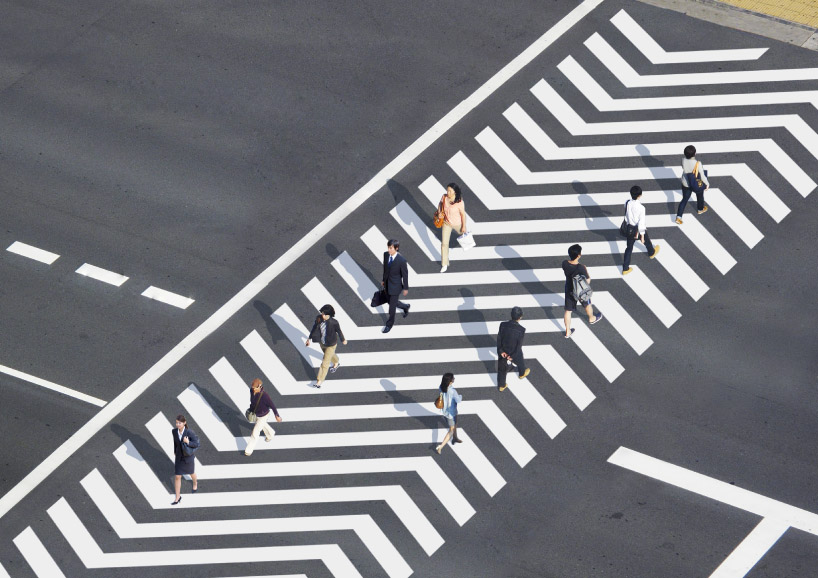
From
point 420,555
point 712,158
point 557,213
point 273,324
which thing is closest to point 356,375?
point 273,324

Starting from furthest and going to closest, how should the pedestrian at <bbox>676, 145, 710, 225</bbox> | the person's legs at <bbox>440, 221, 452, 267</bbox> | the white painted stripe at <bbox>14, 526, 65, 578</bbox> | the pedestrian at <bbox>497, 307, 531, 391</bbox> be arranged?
the person's legs at <bbox>440, 221, 452, 267</bbox> < the pedestrian at <bbox>676, 145, 710, 225</bbox> < the pedestrian at <bbox>497, 307, 531, 391</bbox> < the white painted stripe at <bbox>14, 526, 65, 578</bbox>

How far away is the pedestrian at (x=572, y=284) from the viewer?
21.4 meters

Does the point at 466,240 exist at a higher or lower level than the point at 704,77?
lower

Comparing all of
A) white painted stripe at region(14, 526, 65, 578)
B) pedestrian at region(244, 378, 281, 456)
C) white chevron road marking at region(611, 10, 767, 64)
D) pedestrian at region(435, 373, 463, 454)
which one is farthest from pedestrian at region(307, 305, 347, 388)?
white chevron road marking at region(611, 10, 767, 64)

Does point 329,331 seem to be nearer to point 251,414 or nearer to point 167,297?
point 251,414

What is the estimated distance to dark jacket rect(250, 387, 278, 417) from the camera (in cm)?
2044

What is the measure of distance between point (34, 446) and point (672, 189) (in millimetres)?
14018

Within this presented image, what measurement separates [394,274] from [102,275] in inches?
249

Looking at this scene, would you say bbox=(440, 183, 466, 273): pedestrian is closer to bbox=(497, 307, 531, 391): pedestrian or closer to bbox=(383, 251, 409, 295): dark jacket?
bbox=(383, 251, 409, 295): dark jacket

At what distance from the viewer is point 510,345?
68.9 ft

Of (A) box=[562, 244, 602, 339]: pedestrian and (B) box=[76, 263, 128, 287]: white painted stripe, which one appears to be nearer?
(A) box=[562, 244, 602, 339]: pedestrian

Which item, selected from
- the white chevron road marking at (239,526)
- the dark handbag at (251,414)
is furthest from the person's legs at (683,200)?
the dark handbag at (251,414)

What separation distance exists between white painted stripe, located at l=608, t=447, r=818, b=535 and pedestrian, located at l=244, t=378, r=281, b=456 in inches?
245

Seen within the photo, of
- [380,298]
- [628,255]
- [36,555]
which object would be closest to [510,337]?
[380,298]
